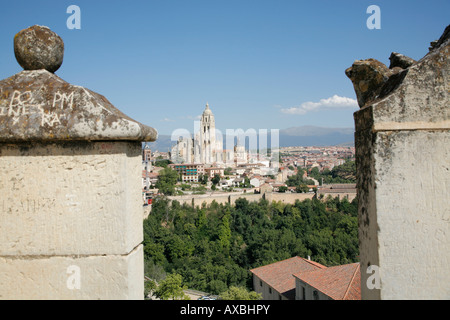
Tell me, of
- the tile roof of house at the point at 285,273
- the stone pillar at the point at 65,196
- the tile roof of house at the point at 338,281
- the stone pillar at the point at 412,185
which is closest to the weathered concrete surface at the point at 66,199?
the stone pillar at the point at 65,196

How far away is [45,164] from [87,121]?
28 cm

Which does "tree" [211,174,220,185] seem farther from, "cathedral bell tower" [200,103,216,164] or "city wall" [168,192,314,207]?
"cathedral bell tower" [200,103,216,164]

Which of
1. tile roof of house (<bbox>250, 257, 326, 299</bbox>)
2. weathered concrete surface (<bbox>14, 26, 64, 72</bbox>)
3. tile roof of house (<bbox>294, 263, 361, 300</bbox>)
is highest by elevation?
weathered concrete surface (<bbox>14, 26, 64, 72</bbox>)

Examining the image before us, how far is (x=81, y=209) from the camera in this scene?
1.68 meters

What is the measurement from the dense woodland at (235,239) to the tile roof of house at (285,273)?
461 cm

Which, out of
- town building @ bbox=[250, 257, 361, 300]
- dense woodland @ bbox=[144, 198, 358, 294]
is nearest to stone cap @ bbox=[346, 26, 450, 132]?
town building @ bbox=[250, 257, 361, 300]

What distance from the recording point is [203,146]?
8500 cm

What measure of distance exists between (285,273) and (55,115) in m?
19.8

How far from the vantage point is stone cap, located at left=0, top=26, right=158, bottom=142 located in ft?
5.45

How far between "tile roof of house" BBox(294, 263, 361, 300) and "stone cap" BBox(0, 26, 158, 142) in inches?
442

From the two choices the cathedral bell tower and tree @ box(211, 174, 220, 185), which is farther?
the cathedral bell tower

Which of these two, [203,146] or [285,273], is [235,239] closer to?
[285,273]
